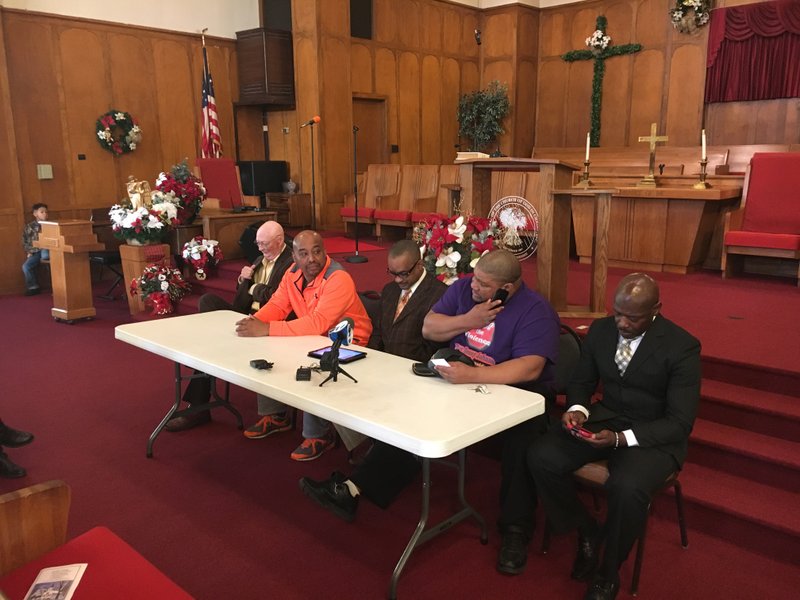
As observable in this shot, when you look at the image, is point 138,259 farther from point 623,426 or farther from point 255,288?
point 623,426

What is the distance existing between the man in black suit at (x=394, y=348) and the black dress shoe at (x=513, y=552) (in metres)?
0.51

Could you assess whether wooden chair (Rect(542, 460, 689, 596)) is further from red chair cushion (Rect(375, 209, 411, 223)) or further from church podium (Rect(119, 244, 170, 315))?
red chair cushion (Rect(375, 209, 411, 223))

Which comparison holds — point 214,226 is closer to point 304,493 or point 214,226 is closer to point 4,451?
point 4,451

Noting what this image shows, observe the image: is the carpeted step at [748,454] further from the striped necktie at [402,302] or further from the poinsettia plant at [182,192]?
the poinsettia plant at [182,192]

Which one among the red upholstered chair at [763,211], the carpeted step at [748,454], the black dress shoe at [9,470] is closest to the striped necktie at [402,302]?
the carpeted step at [748,454]

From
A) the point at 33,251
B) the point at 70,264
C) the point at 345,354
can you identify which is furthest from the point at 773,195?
the point at 33,251

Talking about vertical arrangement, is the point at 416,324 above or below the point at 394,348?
above

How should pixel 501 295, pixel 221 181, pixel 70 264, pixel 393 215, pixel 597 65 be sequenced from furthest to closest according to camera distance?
pixel 597 65 → pixel 393 215 → pixel 221 181 → pixel 70 264 → pixel 501 295

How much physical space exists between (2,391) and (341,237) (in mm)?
5145

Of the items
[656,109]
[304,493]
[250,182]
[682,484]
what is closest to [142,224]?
[250,182]

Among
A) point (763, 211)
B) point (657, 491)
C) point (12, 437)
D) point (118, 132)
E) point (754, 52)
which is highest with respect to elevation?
point (754, 52)

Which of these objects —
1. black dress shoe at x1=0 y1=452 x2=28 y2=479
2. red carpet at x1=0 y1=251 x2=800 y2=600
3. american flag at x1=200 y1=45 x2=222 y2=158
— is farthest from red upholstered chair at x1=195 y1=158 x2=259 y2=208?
black dress shoe at x1=0 y1=452 x2=28 y2=479

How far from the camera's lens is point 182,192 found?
7.06 m

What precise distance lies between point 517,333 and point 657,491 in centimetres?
81
